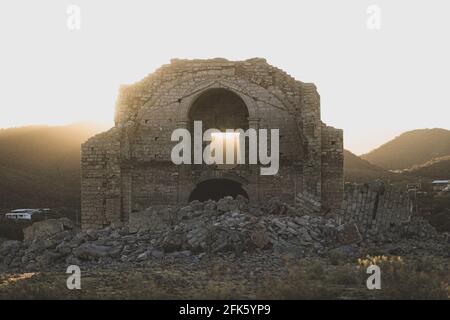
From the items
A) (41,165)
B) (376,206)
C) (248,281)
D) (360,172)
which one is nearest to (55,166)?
(41,165)

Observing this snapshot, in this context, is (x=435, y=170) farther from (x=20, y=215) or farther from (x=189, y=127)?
(x=189, y=127)

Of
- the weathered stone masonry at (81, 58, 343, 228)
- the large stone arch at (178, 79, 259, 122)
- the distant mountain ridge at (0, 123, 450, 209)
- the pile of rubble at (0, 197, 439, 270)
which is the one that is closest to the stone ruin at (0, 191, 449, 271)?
the pile of rubble at (0, 197, 439, 270)

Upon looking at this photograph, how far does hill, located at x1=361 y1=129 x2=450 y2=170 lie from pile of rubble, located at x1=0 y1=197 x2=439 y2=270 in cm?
4879

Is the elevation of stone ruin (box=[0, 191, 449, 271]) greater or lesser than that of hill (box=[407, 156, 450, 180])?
lesser

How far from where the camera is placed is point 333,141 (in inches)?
762

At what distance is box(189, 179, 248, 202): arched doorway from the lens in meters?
21.0

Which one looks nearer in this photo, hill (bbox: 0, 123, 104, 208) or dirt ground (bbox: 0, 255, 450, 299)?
dirt ground (bbox: 0, 255, 450, 299)

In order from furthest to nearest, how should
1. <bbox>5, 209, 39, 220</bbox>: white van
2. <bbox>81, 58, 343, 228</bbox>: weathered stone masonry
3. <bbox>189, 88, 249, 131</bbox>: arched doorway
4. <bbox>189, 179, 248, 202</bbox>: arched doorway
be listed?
1. <bbox>5, 209, 39, 220</bbox>: white van
2. <bbox>189, 88, 249, 131</bbox>: arched doorway
3. <bbox>189, 179, 248, 202</bbox>: arched doorway
4. <bbox>81, 58, 343, 228</bbox>: weathered stone masonry

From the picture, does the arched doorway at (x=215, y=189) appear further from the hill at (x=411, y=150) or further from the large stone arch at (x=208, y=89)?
the hill at (x=411, y=150)

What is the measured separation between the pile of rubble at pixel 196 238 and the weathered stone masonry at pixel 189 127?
2.35m

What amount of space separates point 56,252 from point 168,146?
629 centimetres

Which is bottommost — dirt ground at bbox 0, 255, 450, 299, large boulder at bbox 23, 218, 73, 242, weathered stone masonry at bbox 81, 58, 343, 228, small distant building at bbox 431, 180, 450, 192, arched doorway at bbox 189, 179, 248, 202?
large boulder at bbox 23, 218, 73, 242

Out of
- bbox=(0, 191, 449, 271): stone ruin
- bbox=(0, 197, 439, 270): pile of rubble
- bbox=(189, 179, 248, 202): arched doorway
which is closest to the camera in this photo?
bbox=(0, 191, 449, 271): stone ruin

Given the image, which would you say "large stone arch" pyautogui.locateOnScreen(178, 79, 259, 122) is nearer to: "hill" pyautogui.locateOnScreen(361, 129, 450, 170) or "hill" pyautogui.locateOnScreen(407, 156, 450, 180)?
"hill" pyautogui.locateOnScreen(407, 156, 450, 180)
